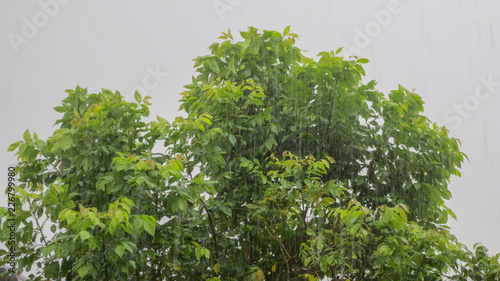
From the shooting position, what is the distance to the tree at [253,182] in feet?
9.82

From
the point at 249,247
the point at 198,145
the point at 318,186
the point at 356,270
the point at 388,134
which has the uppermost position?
the point at 388,134

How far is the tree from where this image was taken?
2.99 meters

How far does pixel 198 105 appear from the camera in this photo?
3.76 meters

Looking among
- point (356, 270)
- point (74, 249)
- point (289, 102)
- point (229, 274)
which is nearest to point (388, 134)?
point (289, 102)

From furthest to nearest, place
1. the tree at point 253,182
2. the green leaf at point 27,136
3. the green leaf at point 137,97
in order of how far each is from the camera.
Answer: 1. the green leaf at point 137,97
2. the green leaf at point 27,136
3. the tree at point 253,182

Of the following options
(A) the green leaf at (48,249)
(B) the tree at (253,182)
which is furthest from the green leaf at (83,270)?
(A) the green leaf at (48,249)

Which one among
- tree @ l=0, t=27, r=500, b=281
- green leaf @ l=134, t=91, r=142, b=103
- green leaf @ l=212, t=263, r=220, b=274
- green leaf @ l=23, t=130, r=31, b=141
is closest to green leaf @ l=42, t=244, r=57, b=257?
tree @ l=0, t=27, r=500, b=281

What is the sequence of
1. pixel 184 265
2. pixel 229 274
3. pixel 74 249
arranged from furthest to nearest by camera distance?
pixel 229 274
pixel 184 265
pixel 74 249

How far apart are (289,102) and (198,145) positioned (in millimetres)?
1093

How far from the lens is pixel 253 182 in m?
4.12

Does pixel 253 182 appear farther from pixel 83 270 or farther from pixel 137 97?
pixel 83 270

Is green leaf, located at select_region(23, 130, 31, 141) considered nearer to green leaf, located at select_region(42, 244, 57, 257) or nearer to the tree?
the tree

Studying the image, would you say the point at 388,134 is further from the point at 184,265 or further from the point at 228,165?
the point at 184,265

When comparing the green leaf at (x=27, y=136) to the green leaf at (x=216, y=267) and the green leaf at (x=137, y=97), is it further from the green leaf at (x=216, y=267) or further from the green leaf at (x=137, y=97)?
the green leaf at (x=216, y=267)
